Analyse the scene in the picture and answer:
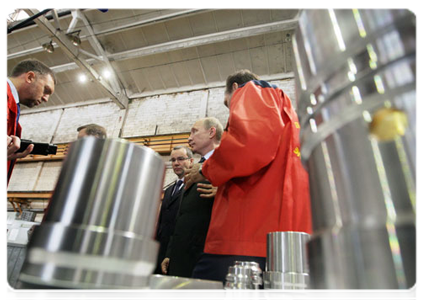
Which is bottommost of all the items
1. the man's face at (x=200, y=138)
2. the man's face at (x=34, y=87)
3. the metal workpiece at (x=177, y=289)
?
the metal workpiece at (x=177, y=289)

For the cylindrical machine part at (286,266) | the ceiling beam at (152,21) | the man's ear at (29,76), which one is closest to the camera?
the cylindrical machine part at (286,266)

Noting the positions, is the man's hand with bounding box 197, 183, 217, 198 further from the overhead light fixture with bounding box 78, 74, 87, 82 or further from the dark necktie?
the overhead light fixture with bounding box 78, 74, 87, 82

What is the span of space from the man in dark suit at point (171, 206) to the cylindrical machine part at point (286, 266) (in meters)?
1.55

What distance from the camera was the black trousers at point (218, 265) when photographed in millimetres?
752

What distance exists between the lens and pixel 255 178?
85 centimetres

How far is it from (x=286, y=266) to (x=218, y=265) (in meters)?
0.48

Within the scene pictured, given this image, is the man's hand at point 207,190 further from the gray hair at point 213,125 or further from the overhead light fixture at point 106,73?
the overhead light fixture at point 106,73

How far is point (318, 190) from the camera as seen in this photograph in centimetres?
11

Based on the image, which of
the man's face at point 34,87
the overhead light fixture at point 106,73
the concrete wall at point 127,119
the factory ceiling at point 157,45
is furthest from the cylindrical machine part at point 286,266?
the overhead light fixture at point 106,73

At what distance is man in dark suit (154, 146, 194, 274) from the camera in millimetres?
1945

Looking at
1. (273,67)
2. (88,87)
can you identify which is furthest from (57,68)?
(273,67)

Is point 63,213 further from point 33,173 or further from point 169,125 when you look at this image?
point 33,173

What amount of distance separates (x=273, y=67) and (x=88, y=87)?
383cm

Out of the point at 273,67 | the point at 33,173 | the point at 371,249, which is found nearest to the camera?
the point at 371,249
